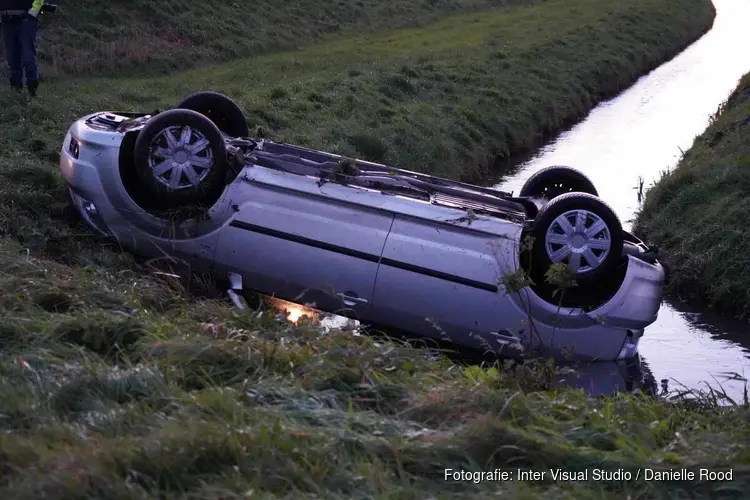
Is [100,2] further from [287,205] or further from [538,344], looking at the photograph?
[538,344]

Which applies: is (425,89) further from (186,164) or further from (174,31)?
(186,164)

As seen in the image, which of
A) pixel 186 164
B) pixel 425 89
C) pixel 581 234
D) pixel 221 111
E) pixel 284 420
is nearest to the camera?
pixel 284 420

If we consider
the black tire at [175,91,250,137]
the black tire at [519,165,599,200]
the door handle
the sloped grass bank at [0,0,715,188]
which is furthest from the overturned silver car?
the sloped grass bank at [0,0,715,188]

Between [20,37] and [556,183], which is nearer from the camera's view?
[556,183]

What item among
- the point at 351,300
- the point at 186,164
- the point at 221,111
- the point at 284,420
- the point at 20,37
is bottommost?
the point at 351,300

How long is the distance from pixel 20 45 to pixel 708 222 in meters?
8.22

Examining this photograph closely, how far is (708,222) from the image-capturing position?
10594mm

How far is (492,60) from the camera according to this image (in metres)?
20.8

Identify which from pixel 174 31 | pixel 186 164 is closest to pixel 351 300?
pixel 186 164

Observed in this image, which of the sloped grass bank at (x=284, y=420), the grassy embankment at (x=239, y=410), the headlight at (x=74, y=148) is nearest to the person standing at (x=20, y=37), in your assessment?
the grassy embankment at (x=239, y=410)

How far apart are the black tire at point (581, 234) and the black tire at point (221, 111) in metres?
3.34

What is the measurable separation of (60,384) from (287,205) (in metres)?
2.90

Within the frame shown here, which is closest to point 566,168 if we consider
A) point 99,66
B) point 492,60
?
point 99,66

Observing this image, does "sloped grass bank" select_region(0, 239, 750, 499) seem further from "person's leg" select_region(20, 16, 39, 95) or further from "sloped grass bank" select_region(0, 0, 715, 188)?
"person's leg" select_region(20, 16, 39, 95)
